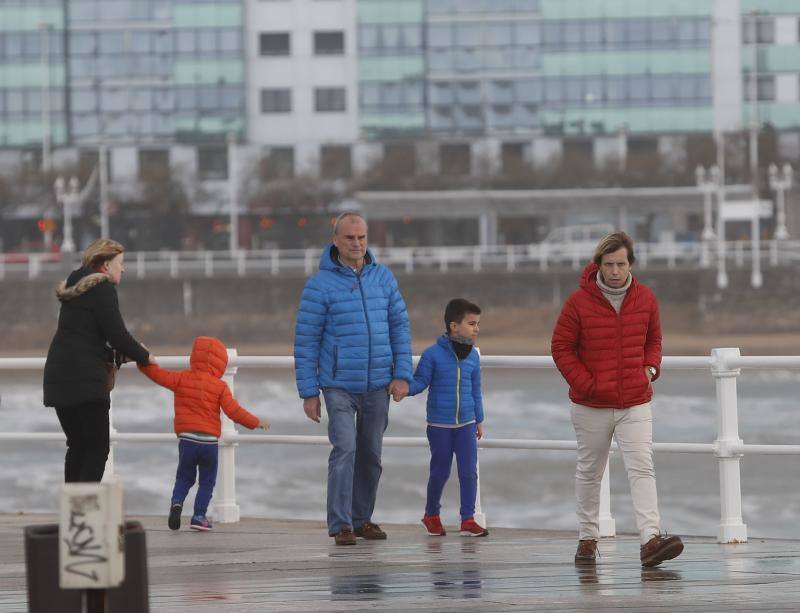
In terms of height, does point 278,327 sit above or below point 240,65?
below

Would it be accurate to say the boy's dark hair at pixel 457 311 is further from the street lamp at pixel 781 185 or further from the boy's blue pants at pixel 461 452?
the street lamp at pixel 781 185

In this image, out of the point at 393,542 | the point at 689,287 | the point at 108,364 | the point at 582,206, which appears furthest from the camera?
the point at 582,206

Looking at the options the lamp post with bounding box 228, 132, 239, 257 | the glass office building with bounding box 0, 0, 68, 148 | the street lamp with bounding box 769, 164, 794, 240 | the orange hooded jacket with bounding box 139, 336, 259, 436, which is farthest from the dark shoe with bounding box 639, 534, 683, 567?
the glass office building with bounding box 0, 0, 68, 148

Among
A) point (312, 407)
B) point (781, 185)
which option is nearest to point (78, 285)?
point (312, 407)

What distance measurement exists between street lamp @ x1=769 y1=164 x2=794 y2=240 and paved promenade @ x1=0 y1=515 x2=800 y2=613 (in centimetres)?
6313

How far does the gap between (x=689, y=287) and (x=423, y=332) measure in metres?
9.87

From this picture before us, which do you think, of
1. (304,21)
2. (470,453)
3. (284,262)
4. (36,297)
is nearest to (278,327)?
(284,262)

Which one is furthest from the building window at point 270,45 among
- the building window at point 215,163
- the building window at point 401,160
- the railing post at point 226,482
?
the railing post at point 226,482

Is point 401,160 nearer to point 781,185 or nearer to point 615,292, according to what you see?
point 781,185

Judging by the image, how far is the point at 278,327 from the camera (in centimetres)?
6712

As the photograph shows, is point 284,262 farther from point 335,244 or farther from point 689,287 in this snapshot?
point 335,244

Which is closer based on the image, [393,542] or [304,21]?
[393,542]

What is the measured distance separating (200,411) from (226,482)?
0.78 m

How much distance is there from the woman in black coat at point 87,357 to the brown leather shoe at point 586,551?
2.23 meters
